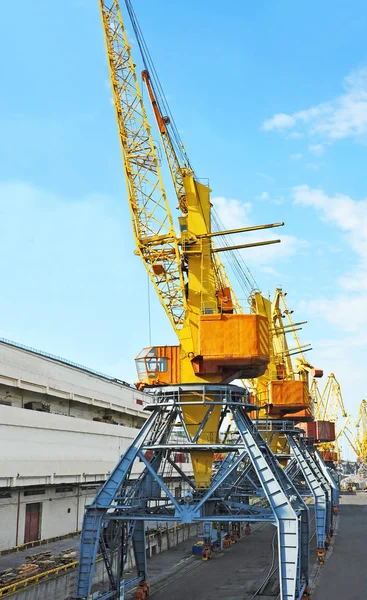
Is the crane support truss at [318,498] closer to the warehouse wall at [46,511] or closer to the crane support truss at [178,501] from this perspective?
the crane support truss at [178,501]

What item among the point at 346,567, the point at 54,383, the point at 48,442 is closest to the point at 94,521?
the point at 48,442

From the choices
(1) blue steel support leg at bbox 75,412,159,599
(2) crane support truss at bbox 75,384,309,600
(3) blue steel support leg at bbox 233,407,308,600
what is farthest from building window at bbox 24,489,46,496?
(3) blue steel support leg at bbox 233,407,308,600

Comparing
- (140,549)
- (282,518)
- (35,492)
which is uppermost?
(282,518)

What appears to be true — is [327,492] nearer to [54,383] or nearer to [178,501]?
[54,383]

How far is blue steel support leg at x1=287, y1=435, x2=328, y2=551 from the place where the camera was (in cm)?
4228

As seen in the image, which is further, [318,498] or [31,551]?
[318,498]

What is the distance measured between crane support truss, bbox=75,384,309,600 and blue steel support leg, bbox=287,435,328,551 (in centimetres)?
1297

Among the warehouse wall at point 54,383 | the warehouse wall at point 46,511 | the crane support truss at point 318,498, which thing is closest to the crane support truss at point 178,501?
Result: the warehouse wall at point 46,511

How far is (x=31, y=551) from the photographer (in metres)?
36.7

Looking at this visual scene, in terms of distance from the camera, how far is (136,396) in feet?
208

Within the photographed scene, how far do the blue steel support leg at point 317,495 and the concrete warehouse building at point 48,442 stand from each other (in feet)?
56.2

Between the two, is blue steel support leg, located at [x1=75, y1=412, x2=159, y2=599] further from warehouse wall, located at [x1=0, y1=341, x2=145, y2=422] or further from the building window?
the building window

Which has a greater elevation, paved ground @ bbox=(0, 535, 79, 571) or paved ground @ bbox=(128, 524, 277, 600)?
paved ground @ bbox=(0, 535, 79, 571)

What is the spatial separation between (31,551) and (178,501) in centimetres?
1448
